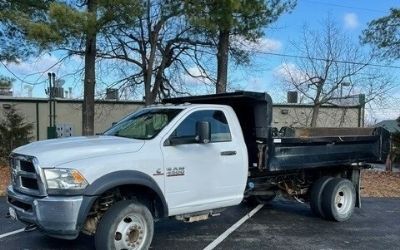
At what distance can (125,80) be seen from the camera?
2167cm

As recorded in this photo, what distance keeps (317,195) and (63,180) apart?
17.2 ft

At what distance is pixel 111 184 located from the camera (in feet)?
20.5

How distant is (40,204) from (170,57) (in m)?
15.2

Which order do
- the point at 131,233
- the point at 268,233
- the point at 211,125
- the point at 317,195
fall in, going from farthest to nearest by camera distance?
the point at 317,195 → the point at 268,233 → the point at 211,125 → the point at 131,233

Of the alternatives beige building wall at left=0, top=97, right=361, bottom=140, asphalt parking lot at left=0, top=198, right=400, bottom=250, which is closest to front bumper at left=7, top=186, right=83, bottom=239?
asphalt parking lot at left=0, top=198, right=400, bottom=250

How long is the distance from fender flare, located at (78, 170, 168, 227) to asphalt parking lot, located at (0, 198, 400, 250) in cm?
126

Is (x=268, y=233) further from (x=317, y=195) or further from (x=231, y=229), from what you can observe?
(x=317, y=195)

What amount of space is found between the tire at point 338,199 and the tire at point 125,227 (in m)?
4.07

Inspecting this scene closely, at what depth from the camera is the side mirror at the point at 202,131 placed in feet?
23.1

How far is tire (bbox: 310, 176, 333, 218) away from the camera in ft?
31.7

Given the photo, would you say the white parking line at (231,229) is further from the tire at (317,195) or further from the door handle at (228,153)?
the door handle at (228,153)

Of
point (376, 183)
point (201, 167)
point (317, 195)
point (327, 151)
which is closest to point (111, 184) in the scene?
point (201, 167)

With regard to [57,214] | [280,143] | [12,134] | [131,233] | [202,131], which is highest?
[202,131]

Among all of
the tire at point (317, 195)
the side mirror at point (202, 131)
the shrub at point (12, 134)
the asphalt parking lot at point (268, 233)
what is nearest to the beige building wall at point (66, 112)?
the shrub at point (12, 134)
